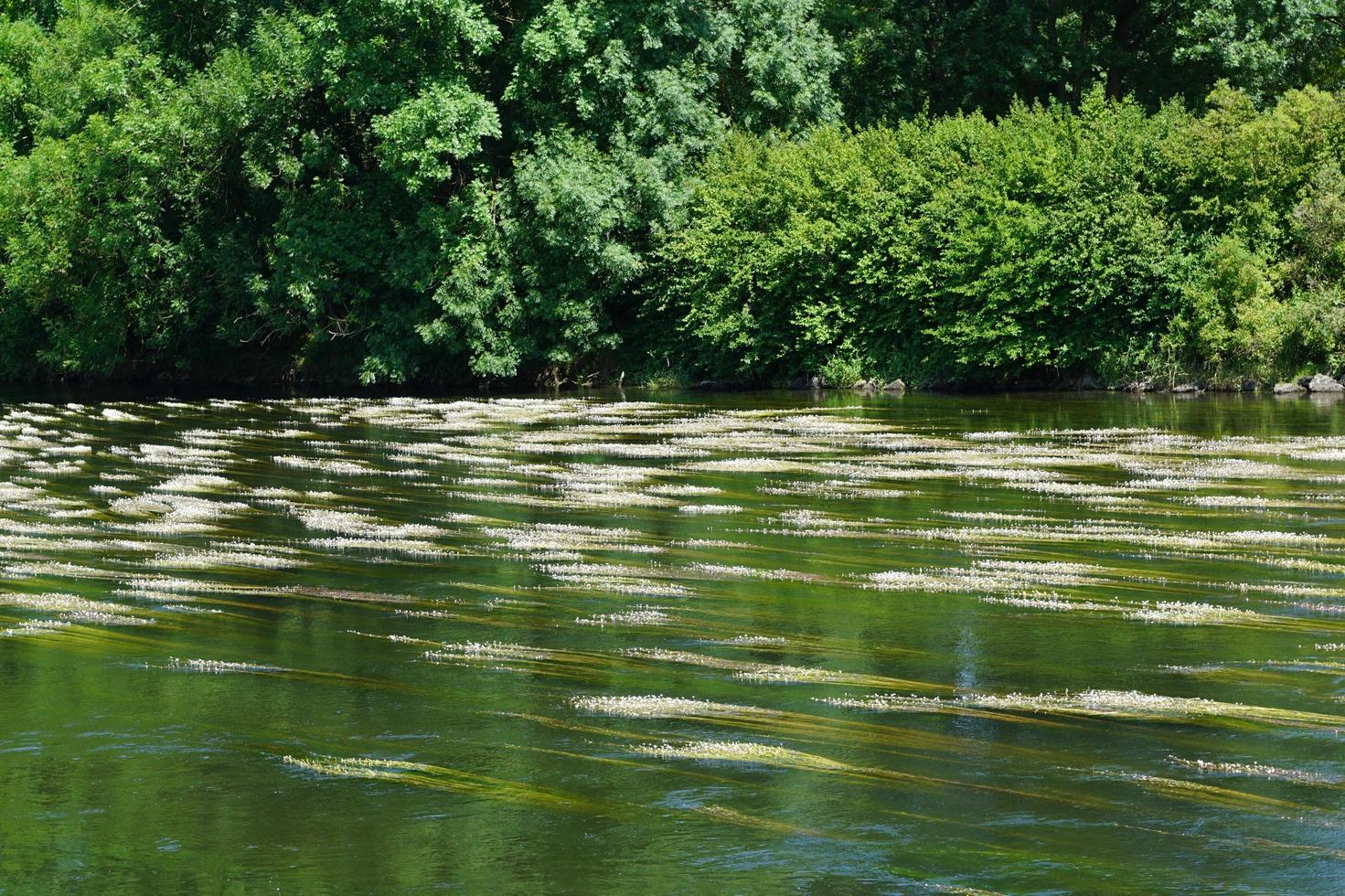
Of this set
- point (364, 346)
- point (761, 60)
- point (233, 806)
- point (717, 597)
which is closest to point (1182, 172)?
point (761, 60)

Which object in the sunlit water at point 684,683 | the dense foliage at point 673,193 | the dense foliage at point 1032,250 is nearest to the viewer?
the sunlit water at point 684,683

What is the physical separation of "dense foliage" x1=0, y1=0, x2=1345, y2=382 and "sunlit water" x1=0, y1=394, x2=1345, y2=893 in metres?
17.8

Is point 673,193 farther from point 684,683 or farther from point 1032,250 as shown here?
point 684,683

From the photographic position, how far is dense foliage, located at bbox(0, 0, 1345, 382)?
122 feet

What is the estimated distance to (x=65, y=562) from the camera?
15.0 meters

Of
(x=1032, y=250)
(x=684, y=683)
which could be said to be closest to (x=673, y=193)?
(x=1032, y=250)

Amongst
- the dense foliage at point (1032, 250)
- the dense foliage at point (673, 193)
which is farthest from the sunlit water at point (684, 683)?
the dense foliage at point (673, 193)

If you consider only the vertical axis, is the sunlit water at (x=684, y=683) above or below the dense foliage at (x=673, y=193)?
below

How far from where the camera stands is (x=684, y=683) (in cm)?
1012

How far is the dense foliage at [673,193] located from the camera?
122 feet

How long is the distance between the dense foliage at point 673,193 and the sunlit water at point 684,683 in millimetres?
17758

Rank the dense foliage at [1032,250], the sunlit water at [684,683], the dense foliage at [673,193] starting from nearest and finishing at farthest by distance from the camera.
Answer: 1. the sunlit water at [684,683]
2. the dense foliage at [1032,250]
3. the dense foliage at [673,193]

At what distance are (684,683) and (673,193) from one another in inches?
1373

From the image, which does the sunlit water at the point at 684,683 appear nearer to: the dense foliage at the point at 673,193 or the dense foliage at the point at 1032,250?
the dense foliage at the point at 1032,250
